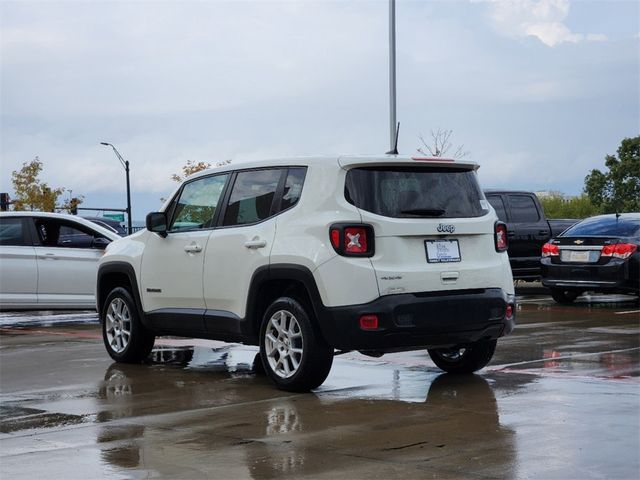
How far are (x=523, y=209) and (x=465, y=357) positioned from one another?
41.2 ft

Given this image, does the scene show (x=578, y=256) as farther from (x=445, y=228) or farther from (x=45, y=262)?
(x=445, y=228)

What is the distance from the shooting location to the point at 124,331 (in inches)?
455

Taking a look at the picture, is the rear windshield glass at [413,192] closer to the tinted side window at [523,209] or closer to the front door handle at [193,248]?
the front door handle at [193,248]

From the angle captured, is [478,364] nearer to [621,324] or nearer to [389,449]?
[389,449]

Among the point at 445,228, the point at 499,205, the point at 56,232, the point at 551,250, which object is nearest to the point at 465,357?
the point at 445,228

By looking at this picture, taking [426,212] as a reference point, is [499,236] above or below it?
below

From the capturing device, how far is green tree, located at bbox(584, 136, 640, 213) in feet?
306

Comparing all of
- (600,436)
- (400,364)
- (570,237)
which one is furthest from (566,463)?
(570,237)

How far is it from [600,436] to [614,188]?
299 feet

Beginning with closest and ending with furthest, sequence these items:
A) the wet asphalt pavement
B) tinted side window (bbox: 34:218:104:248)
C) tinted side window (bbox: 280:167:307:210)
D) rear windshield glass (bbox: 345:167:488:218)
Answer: the wet asphalt pavement < rear windshield glass (bbox: 345:167:488:218) < tinted side window (bbox: 280:167:307:210) < tinted side window (bbox: 34:218:104:248)

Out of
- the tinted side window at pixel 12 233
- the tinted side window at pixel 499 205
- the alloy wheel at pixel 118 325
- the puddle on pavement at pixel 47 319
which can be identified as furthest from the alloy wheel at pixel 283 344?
the tinted side window at pixel 499 205

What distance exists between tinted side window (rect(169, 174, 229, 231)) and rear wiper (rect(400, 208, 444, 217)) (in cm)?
200

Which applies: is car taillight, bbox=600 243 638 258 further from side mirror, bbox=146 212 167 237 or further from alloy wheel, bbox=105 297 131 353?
side mirror, bbox=146 212 167 237

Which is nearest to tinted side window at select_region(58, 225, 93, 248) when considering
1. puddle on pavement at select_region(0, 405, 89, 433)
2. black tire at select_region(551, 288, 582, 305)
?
black tire at select_region(551, 288, 582, 305)
